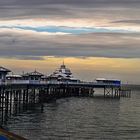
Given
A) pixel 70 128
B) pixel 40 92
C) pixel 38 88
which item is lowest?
pixel 70 128

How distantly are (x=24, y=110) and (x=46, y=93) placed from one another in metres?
31.9

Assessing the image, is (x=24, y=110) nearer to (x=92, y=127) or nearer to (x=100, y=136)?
(x=92, y=127)

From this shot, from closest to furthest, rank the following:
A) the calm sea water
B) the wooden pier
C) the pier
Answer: the calm sea water, the pier, the wooden pier

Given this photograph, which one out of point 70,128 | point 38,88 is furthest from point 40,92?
point 70,128

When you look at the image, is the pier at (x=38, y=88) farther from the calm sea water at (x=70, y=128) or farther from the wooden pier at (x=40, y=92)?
the calm sea water at (x=70, y=128)

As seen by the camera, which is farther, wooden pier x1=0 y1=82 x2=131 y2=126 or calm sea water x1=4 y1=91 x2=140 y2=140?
wooden pier x1=0 y1=82 x2=131 y2=126

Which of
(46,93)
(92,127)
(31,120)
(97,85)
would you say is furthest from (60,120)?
(97,85)

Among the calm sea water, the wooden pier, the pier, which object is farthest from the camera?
the wooden pier

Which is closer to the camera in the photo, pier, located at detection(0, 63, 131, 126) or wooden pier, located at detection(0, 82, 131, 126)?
pier, located at detection(0, 63, 131, 126)

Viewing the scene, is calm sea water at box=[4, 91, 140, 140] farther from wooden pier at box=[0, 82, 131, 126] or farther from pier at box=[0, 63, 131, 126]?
wooden pier at box=[0, 82, 131, 126]

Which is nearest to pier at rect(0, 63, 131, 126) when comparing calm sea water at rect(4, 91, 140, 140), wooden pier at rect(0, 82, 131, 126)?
wooden pier at rect(0, 82, 131, 126)

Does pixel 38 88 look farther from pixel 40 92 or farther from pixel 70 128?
pixel 70 128

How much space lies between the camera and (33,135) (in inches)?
1797

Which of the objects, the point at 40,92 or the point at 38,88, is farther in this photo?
the point at 40,92
